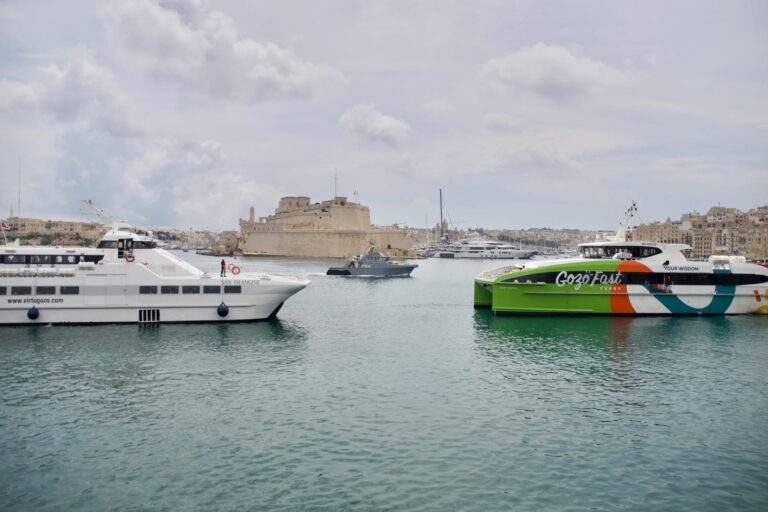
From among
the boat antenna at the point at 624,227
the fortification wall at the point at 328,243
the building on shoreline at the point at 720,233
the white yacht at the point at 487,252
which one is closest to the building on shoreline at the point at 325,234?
the fortification wall at the point at 328,243

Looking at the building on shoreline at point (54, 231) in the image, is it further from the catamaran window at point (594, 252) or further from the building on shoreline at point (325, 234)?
the catamaran window at point (594, 252)

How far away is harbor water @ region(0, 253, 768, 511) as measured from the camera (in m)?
12.1

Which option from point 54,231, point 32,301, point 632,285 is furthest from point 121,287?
point 54,231

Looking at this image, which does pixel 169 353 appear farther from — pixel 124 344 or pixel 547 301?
pixel 547 301

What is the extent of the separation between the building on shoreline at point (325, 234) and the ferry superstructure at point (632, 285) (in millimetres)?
104214

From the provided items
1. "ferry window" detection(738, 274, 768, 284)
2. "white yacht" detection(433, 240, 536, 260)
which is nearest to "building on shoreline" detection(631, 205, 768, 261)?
"white yacht" detection(433, 240, 536, 260)

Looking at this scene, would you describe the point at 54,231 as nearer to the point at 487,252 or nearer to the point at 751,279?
the point at 487,252

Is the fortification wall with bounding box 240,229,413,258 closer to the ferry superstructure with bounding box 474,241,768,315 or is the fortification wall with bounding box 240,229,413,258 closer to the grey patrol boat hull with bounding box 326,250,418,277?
the grey patrol boat hull with bounding box 326,250,418,277

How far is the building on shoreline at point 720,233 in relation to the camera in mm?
135625

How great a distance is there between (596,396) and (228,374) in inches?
492

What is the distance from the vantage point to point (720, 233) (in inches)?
6019

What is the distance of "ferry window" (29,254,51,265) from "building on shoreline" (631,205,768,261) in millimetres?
112857

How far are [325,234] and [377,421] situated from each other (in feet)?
431

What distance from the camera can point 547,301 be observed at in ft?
115
